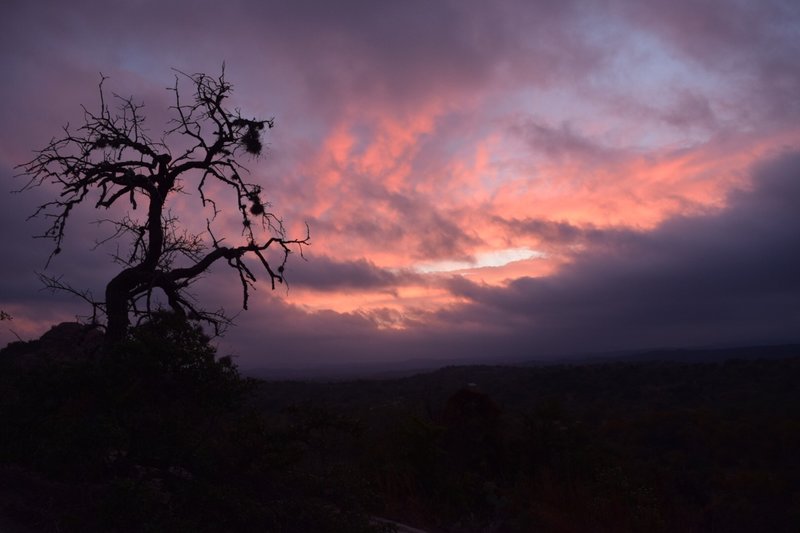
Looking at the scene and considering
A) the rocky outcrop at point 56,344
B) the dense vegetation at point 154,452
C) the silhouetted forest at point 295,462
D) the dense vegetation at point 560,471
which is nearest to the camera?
the dense vegetation at point 154,452

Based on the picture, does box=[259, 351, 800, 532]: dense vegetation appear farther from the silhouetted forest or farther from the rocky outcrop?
the rocky outcrop

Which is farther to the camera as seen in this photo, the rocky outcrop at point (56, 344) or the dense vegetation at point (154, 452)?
the rocky outcrop at point (56, 344)

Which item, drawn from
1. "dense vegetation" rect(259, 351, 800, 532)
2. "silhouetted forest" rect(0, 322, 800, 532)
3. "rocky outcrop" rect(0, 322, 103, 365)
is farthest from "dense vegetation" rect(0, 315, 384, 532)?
"rocky outcrop" rect(0, 322, 103, 365)

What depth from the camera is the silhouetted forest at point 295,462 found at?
5758 mm

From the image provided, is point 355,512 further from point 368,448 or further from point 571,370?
point 571,370

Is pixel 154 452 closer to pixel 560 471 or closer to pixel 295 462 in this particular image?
pixel 295 462

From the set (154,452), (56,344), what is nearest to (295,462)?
(154,452)

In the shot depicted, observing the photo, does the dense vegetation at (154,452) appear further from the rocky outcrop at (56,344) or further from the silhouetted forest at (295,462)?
the rocky outcrop at (56,344)

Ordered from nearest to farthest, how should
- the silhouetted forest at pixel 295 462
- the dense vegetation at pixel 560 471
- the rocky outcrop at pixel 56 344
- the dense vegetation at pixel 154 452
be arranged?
1. the dense vegetation at pixel 154 452
2. the silhouetted forest at pixel 295 462
3. the dense vegetation at pixel 560 471
4. the rocky outcrop at pixel 56 344

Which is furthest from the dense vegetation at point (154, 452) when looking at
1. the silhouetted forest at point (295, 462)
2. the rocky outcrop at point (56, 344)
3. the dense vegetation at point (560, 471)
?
the rocky outcrop at point (56, 344)

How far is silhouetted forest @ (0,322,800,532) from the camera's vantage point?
5.76m

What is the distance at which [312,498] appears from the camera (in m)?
6.52

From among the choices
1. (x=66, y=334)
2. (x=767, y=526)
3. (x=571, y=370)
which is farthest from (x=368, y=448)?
(x=571, y=370)

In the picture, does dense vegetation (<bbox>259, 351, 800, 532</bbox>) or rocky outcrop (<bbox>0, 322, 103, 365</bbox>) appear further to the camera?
rocky outcrop (<bbox>0, 322, 103, 365</bbox>)
